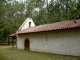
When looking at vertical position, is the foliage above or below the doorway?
above

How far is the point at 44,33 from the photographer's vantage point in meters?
17.2

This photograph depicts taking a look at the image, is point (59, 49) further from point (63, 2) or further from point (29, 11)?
point (29, 11)

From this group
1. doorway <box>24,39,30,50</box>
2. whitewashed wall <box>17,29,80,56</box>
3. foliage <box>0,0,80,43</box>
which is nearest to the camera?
whitewashed wall <box>17,29,80,56</box>

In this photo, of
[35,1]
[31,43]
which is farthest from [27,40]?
[35,1]

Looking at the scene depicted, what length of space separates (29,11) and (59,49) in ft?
115

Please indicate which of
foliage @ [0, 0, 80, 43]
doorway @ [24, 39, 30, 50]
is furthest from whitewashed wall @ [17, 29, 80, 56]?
foliage @ [0, 0, 80, 43]

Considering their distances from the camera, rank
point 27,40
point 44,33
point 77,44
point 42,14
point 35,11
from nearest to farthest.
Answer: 1. point 77,44
2. point 44,33
3. point 27,40
4. point 42,14
5. point 35,11

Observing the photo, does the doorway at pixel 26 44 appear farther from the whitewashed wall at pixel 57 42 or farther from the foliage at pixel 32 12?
the foliage at pixel 32 12

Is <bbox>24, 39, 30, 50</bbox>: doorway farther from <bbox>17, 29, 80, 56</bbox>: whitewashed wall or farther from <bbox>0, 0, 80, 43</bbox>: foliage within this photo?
<bbox>0, 0, 80, 43</bbox>: foliage

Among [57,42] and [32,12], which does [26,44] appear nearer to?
[57,42]

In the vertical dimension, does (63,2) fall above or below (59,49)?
above

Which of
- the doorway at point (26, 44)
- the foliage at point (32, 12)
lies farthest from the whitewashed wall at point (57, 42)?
the foliage at point (32, 12)

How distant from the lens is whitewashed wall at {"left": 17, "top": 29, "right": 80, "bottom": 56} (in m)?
13.3

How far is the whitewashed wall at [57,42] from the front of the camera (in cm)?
1332
